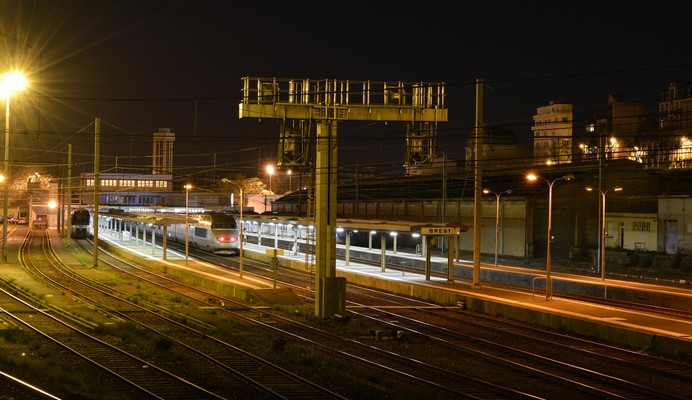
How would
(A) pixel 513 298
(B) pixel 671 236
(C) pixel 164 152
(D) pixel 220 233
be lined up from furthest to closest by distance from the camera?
(D) pixel 220 233 < (C) pixel 164 152 < (B) pixel 671 236 < (A) pixel 513 298

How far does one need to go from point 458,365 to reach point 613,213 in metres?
33.6

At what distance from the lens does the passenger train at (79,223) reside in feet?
212

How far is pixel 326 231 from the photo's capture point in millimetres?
20672

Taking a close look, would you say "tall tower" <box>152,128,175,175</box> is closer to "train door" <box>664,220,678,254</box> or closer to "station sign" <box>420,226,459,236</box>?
"station sign" <box>420,226,459,236</box>

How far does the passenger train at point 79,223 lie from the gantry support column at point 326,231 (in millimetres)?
48731

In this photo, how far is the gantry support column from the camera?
20516 millimetres

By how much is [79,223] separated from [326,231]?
161ft

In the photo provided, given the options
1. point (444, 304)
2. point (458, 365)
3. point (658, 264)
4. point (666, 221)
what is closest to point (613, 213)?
point (666, 221)

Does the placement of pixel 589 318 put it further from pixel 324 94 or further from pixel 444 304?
pixel 324 94

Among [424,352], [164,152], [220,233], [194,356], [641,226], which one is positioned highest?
[164,152]

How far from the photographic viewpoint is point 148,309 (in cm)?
2177

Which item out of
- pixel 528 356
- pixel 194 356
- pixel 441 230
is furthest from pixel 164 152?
pixel 528 356

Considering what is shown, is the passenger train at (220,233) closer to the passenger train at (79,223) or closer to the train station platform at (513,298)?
the train station platform at (513,298)

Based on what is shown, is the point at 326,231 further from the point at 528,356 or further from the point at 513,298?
the point at 513,298
